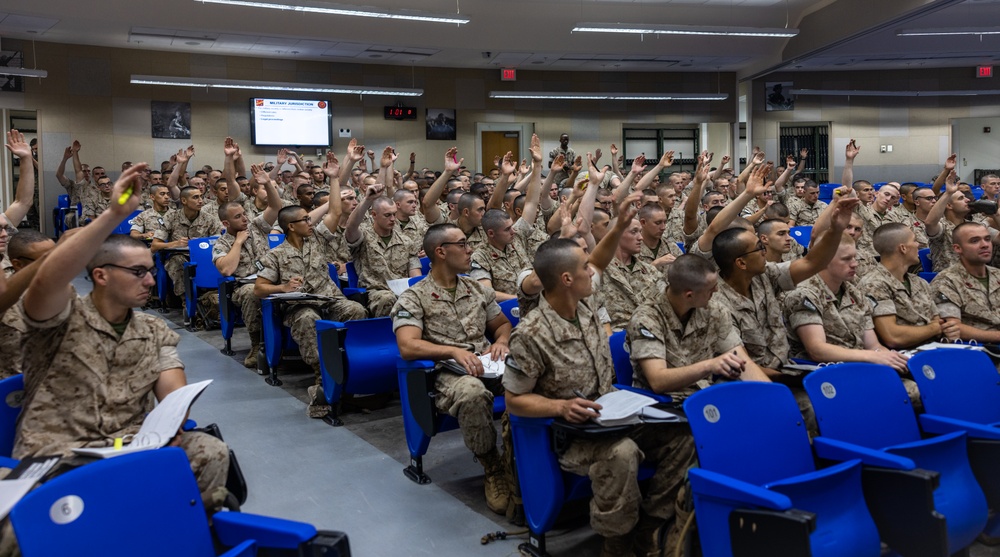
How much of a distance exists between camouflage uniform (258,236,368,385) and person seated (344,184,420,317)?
0.89 feet

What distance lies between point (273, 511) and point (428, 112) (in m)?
12.0

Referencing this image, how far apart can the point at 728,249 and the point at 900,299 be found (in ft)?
3.91

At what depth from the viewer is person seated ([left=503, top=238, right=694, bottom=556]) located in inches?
98.9

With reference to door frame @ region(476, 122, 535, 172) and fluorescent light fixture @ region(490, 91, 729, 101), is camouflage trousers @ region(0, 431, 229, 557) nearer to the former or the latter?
fluorescent light fixture @ region(490, 91, 729, 101)

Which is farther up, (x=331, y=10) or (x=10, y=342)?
(x=331, y=10)

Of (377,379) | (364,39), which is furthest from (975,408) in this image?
(364,39)

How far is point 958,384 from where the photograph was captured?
2.85 meters

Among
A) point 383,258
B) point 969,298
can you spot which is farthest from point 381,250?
point 969,298

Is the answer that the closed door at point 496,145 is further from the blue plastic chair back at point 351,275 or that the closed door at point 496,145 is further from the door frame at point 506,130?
the blue plastic chair back at point 351,275

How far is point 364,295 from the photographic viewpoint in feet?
18.0

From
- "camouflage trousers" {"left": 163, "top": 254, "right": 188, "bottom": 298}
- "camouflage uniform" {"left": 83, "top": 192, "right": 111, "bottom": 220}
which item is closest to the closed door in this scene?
"camouflage uniform" {"left": 83, "top": 192, "right": 111, "bottom": 220}

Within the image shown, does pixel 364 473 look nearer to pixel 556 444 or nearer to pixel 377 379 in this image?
pixel 377 379

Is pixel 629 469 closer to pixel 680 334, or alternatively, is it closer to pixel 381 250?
pixel 680 334

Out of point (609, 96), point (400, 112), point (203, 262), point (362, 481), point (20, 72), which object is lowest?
point (362, 481)
